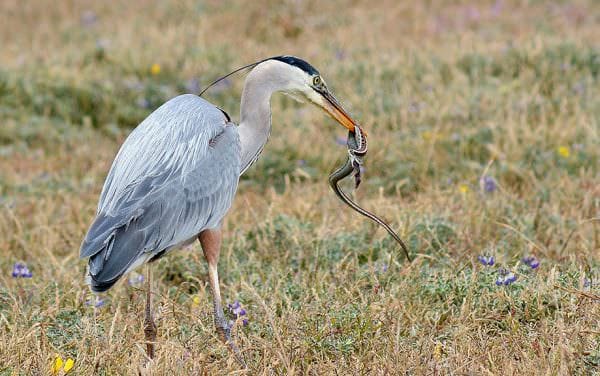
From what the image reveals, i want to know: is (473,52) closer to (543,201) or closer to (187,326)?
(543,201)

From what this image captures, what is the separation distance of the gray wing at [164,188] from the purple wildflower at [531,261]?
4.79 ft

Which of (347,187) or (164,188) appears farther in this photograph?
(347,187)

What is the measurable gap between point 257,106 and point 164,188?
59cm

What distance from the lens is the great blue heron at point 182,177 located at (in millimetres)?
3951

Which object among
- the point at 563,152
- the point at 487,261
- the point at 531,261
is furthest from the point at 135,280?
the point at 563,152

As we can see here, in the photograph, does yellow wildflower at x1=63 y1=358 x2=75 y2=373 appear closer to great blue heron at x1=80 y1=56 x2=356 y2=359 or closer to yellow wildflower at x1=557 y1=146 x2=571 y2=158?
great blue heron at x1=80 y1=56 x2=356 y2=359

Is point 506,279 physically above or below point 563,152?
above

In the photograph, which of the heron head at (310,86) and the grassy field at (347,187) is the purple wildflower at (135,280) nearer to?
the grassy field at (347,187)

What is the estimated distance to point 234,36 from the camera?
32.1ft

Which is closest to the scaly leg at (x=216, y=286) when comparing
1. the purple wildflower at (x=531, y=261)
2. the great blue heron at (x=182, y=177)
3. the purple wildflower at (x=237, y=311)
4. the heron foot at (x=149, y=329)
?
the great blue heron at (x=182, y=177)

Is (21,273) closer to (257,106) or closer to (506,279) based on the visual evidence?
(257,106)

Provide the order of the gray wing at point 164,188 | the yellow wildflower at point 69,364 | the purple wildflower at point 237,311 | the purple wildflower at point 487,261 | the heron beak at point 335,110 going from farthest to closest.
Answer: the purple wildflower at point 487,261 < the heron beak at point 335,110 < the purple wildflower at point 237,311 < the gray wing at point 164,188 < the yellow wildflower at point 69,364

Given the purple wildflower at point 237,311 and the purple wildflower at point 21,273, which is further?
the purple wildflower at point 21,273

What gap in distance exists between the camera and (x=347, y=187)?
656 cm
